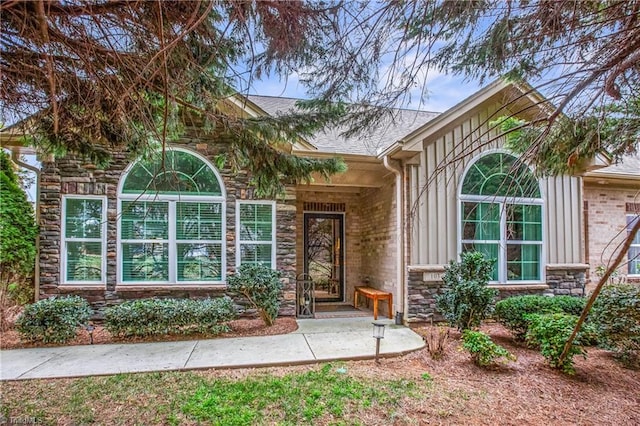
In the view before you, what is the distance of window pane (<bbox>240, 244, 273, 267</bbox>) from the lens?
705cm

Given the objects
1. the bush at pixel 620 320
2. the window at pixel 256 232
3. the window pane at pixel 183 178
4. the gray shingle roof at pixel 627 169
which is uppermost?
the gray shingle roof at pixel 627 169

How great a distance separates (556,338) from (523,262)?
323 centimetres

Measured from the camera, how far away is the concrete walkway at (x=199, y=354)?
4.55m

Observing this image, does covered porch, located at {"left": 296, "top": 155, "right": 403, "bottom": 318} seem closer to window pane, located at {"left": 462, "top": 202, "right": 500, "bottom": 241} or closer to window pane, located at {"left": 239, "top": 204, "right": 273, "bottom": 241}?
window pane, located at {"left": 239, "top": 204, "right": 273, "bottom": 241}

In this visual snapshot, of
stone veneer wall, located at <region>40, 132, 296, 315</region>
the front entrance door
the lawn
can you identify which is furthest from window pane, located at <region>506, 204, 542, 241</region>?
stone veneer wall, located at <region>40, 132, 296, 315</region>

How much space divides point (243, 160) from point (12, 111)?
7.62 feet

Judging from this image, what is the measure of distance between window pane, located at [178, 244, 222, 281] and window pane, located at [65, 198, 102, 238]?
159cm

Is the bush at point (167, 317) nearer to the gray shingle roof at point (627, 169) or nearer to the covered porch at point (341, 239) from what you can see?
the covered porch at point (341, 239)

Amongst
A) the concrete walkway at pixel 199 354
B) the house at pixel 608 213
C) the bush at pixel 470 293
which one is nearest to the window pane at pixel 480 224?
the bush at pixel 470 293

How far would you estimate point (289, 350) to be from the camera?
5.23 meters

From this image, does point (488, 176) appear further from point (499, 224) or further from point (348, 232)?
point (348, 232)

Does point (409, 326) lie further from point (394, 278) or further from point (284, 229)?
point (284, 229)

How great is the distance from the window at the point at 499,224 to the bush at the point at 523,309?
1133 mm

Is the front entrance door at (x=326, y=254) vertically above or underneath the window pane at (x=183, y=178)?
underneath
